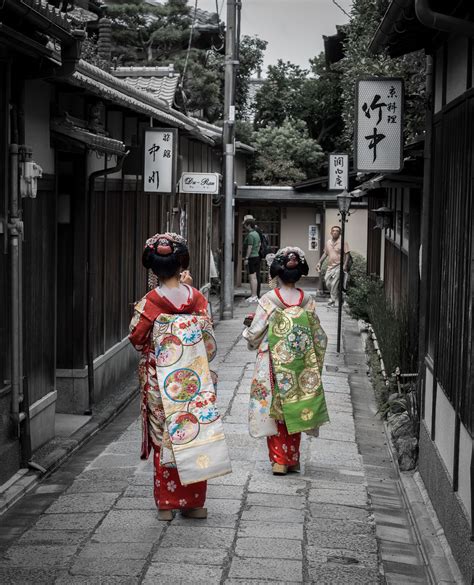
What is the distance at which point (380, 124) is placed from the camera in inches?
434

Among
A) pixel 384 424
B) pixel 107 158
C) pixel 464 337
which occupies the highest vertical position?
pixel 107 158

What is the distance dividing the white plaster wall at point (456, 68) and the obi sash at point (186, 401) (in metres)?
2.74

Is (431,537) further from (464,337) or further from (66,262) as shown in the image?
(66,262)

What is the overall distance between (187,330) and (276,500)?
1.79 meters

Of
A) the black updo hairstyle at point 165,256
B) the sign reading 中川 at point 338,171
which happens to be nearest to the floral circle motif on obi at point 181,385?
the black updo hairstyle at point 165,256

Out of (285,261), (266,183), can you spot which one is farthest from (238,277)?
(285,261)

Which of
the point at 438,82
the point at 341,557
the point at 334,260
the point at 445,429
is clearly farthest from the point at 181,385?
the point at 334,260

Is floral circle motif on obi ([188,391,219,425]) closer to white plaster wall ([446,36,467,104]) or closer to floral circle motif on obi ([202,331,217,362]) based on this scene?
floral circle motif on obi ([202,331,217,362])

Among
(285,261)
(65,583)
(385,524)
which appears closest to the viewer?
(65,583)

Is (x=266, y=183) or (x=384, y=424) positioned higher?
(x=266, y=183)

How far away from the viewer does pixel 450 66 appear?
815 centimetres

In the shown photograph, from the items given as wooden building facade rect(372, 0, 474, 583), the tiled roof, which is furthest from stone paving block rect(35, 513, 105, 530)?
the tiled roof

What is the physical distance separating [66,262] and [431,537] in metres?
6.23

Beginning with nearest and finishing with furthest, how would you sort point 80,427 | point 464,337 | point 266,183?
point 464,337, point 80,427, point 266,183
